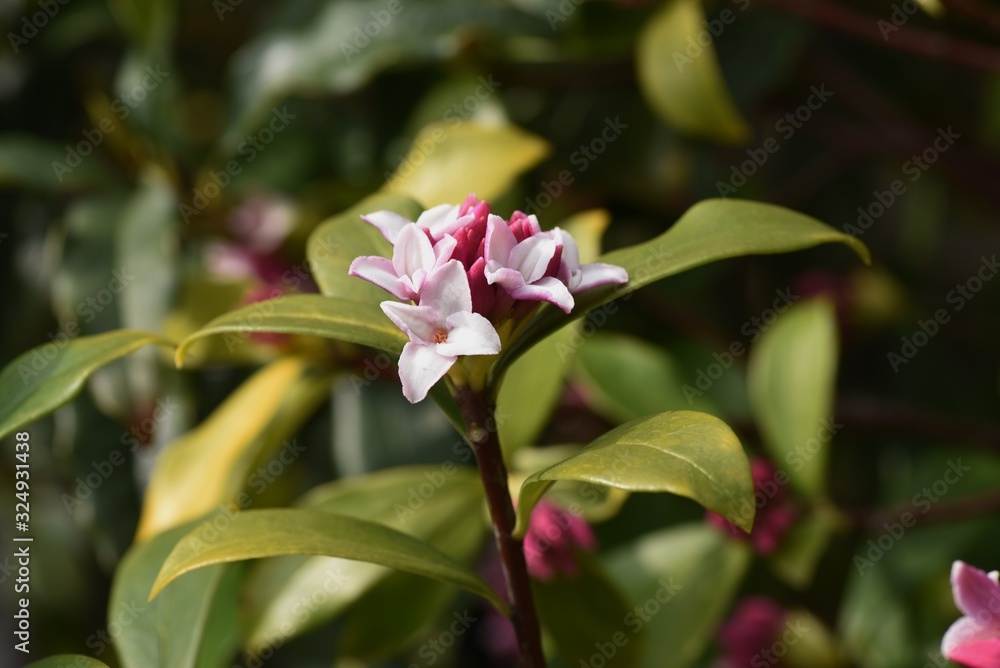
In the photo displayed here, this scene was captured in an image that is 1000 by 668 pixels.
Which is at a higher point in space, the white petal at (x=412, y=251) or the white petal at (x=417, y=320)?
the white petal at (x=412, y=251)

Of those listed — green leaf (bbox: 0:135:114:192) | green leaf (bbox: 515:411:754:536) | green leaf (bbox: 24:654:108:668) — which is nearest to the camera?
green leaf (bbox: 515:411:754:536)

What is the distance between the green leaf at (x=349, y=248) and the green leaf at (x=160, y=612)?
18 centimetres

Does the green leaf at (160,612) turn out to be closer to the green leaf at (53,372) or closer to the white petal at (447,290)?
the green leaf at (53,372)

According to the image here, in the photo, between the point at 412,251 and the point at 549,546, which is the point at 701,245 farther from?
the point at 549,546

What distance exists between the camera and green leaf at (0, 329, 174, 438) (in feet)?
1.72

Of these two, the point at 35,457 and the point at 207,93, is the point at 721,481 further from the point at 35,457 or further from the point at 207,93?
the point at 207,93

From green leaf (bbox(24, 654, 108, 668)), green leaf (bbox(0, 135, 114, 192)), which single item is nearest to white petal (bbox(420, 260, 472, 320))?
green leaf (bbox(24, 654, 108, 668))

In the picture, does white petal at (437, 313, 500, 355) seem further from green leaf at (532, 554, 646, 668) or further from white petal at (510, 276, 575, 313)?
green leaf at (532, 554, 646, 668)

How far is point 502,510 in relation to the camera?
49cm

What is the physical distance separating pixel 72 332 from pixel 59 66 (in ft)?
1.92

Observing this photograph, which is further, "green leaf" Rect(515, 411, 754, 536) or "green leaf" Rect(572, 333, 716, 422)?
"green leaf" Rect(572, 333, 716, 422)

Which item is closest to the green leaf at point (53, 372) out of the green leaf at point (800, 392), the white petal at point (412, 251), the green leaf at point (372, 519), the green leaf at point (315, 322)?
the green leaf at point (315, 322)

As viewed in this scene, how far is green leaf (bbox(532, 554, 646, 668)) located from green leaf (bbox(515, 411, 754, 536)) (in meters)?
0.35

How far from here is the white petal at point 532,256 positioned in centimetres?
46
